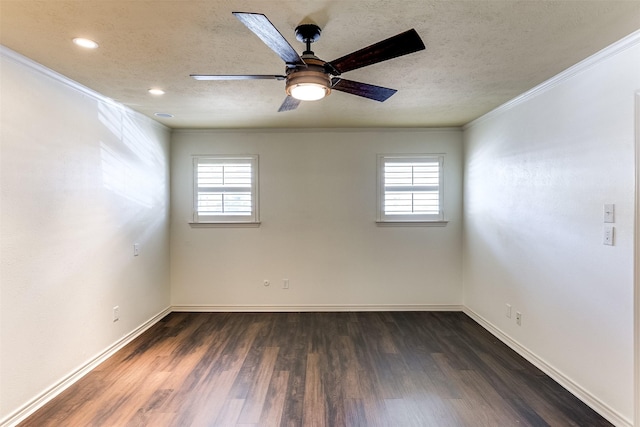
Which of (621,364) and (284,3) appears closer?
(284,3)

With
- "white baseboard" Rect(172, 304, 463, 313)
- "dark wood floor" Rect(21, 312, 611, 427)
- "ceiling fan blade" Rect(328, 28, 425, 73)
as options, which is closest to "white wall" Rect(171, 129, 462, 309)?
"white baseboard" Rect(172, 304, 463, 313)

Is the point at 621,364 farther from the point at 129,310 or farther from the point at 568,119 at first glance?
the point at 129,310

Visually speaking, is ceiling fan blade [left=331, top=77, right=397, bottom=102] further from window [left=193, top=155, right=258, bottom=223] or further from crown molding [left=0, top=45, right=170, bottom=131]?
window [left=193, top=155, right=258, bottom=223]

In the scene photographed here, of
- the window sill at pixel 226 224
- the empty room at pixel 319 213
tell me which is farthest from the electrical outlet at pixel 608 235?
the window sill at pixel 226 224

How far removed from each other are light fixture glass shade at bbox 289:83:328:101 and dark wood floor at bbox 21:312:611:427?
210 cm

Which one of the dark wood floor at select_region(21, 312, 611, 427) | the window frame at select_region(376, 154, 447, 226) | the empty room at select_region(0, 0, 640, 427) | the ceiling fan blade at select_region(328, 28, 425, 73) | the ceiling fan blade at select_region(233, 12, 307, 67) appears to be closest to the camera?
the ceiling fan blade at select_region(233, 12, 307, 67)

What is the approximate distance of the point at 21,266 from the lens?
2.13 m

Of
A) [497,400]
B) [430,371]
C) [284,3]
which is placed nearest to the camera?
[284,3]

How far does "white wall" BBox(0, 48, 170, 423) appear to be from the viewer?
2.07 m

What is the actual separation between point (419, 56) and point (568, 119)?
1350 millimetres

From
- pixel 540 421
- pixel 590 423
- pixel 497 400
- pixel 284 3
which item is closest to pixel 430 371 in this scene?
pixel 497 400

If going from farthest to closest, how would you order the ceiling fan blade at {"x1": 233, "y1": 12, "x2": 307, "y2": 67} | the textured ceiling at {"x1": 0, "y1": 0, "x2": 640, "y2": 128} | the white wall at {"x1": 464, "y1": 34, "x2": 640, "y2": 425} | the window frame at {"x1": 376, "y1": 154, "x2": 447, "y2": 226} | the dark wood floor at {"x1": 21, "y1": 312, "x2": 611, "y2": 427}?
the window frame at {"x1": 376, "y1": 154, "x2": 447, "y2": 226} → the dark wood floor at {"x1": 21, "y1": 312, "x2": 611, "y2": 427} → the white wall at {"x1": 464, "y1": 34, "x2": 640, "y2": 425} → the textured ceiling at {"x1": 0, "y1": 0, "x2": 640, "y2": 128} → the ceiling fan blade at {"x1": 233, "y1": 12, "x2": 307, "y2": 67}

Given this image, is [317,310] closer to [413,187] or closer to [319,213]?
[319,213]

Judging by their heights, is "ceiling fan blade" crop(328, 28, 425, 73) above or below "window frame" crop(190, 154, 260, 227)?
above
